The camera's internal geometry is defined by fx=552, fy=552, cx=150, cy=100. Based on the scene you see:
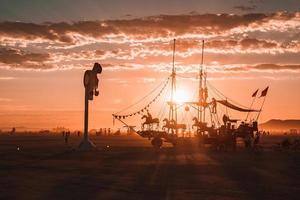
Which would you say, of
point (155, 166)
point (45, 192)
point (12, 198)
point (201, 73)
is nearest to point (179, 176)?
Result: point (155, 166)

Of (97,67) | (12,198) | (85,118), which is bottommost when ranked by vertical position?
(12,198)

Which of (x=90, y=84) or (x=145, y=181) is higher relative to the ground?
(x=90, y=84)

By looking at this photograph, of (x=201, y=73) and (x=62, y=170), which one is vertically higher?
(x=201, y=73)

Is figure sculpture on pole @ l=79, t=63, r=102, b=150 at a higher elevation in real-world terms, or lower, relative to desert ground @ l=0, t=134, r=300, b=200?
higher

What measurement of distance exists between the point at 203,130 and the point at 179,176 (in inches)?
1565

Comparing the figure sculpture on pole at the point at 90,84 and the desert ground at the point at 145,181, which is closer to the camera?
the desert ground at the point at 145,181

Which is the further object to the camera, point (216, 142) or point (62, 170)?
point (216, 142)

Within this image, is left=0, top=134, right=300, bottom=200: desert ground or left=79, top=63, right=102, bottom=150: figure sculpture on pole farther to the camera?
left=79, top=63, right=102, bottom=150: figure sculpture on pole

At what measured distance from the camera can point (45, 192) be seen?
23625mm

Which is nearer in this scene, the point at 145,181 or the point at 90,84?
the point at 145,181

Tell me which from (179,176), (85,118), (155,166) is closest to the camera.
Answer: (179,176)

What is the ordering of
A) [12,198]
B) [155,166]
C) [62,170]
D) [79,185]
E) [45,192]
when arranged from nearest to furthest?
[12,198]
[45,192]
[79,185]
[62,170]
[155,166]

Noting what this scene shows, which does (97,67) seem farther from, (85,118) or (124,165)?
(124,165)

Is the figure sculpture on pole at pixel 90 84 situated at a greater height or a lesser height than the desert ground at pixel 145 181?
greater
